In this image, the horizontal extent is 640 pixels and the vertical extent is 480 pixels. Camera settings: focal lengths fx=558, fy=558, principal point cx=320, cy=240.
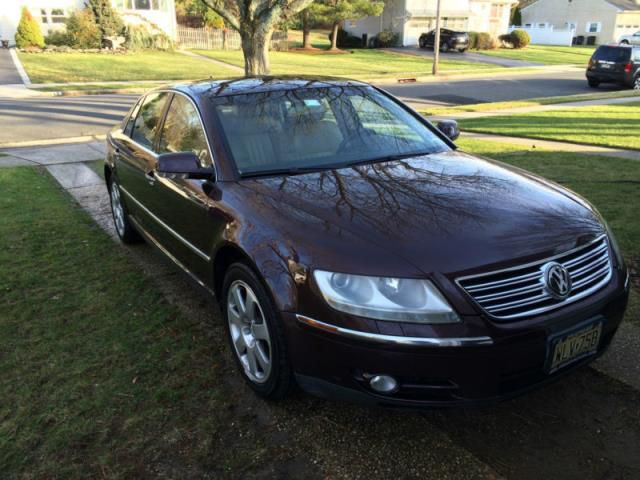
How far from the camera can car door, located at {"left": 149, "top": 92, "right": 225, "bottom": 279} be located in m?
3.24

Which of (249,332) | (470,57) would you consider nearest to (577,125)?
(249,332)

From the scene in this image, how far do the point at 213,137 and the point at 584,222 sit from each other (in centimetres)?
211

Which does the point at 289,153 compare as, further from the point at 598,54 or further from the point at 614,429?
the point at 598,54

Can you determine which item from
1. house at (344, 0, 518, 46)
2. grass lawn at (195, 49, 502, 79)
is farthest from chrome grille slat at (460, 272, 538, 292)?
house at (344, 0, 518, 46)

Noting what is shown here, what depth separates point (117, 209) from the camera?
5414 mm

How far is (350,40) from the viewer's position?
152 ft

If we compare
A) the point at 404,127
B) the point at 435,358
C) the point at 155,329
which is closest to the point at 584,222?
the point at 435,358

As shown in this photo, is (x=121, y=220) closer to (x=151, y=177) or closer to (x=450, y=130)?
(x=151, y=177)

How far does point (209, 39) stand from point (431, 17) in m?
17.4

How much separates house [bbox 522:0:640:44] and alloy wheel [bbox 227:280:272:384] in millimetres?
61763

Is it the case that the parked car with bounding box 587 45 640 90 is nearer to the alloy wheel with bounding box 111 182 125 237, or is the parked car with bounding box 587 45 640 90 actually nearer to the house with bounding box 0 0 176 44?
the alloy wheel with bounding box 111 182 125 237

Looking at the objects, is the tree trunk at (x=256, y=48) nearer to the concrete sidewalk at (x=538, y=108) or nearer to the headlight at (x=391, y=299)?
the concrete sidewalk at (x=538, y=108)

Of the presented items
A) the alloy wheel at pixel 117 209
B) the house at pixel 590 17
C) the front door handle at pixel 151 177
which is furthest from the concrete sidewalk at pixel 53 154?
the house at pixel 590 17

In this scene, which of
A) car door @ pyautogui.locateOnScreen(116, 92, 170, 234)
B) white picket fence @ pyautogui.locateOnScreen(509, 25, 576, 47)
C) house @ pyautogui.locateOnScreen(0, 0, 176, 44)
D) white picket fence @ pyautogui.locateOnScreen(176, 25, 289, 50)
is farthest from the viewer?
white picket fence @ pyautogui.locateOnScreen(509, 25, 576, 47)
